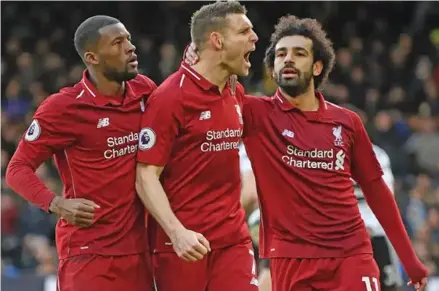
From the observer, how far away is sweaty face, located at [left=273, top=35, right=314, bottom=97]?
711 cm

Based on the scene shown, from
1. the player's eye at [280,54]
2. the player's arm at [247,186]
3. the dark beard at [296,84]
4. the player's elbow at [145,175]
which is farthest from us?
the player's arm at [247,186]

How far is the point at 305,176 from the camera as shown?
6992 millimetres

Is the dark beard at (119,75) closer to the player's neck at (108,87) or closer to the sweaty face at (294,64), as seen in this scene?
the player's neck at (108,87)

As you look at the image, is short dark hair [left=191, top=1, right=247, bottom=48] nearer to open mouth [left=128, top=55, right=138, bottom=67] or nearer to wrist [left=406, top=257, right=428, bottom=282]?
open mouth [left=128, top=55, right=138, bottom=67]

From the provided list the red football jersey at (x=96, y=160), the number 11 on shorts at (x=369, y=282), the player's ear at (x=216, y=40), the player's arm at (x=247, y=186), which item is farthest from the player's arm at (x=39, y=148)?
the player's arm at (x=247, y=186)

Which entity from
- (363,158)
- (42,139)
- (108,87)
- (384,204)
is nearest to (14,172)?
(42,139)

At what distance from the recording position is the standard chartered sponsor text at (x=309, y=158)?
7.02m

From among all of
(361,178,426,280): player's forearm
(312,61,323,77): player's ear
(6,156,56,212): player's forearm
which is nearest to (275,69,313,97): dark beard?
(312,61,323,77): player's ear

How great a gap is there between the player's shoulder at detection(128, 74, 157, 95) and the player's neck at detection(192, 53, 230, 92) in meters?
0.30

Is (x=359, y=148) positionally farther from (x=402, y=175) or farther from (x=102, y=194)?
(x=402, y=175)

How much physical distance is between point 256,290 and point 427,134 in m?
9.51

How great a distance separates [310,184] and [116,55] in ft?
4.62

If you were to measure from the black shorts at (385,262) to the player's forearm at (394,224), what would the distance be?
146 centimetres

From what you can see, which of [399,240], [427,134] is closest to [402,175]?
[427,134]
